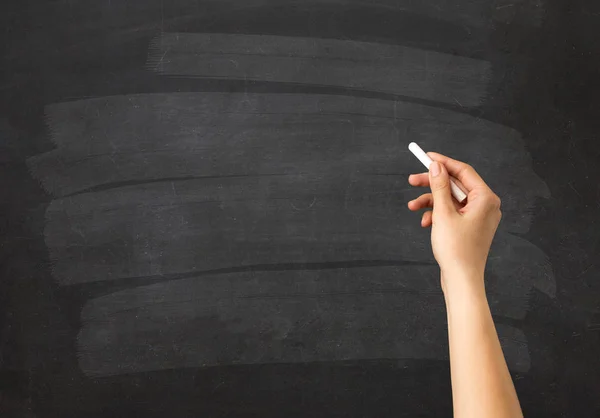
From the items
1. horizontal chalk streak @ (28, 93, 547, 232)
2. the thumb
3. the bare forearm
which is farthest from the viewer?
horizontal chalk streak @ (28, 93, 547, 232)

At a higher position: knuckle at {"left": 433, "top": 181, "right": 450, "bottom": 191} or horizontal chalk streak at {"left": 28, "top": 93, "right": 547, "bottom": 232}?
knuckle at {"left": 433, "top": 181, "right": 450, "bottom": 191}

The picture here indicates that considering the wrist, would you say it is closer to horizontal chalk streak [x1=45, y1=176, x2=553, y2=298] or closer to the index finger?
the index finger

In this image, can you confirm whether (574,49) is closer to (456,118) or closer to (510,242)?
(456,118)

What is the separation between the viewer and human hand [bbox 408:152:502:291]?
0.53 metres

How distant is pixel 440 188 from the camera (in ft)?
1.91

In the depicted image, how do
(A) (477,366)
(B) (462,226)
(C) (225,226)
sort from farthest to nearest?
(C) (225,226) < (B) (462,226) < (A) (477,366)

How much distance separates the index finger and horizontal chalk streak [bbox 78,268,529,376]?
32 centimetres

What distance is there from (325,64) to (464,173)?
0.38 meters

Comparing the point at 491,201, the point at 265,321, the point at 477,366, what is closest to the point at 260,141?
the point at 265,321

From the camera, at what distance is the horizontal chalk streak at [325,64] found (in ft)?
2.92

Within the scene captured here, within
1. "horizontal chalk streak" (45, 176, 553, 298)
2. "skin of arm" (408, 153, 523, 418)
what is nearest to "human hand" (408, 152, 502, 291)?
"skin of arm" (408, 153, 523, 418)

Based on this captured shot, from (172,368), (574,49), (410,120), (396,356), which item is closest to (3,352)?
(172,368)

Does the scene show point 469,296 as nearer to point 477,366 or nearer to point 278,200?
point 477,366

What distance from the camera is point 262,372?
→ 2.95 feet
